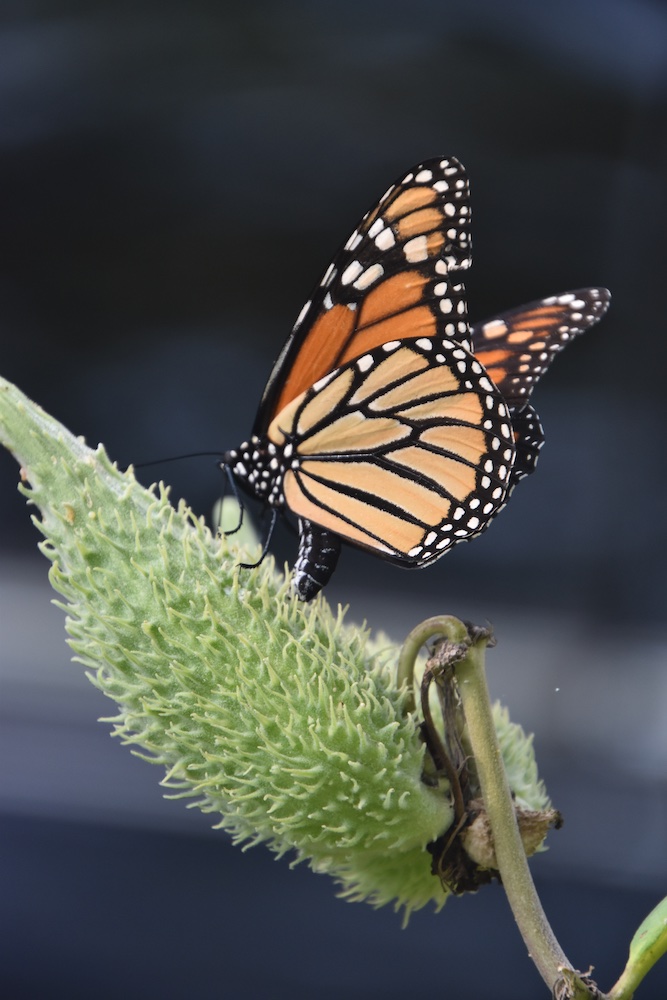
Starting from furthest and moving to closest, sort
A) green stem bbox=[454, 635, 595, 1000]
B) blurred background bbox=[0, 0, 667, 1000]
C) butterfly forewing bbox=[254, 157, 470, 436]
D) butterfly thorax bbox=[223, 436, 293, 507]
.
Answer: blurred background bbox=[0, 0, 667, 1000] → butterfly thorax bbox=[223, 436, 293, 507] → butterfly forewing bbox=[254, 157, 470, 436] → green stem bbox=[454, 635, 595, 1000]

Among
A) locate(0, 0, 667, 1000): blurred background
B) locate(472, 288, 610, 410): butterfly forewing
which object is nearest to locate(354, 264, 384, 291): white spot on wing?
locate(472, 288, 610, 410): butterfly forewing

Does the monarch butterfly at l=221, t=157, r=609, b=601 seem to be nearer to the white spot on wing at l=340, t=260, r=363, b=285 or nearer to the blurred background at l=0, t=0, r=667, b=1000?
the white spot on wing at l=340, t=260, r=363, b=285

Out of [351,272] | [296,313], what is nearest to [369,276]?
[351,272]

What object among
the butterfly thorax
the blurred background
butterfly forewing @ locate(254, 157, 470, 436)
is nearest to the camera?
butterfly forewing @ locate(254, 157, 470, 436)

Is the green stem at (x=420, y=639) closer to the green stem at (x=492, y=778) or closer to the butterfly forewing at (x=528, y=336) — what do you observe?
the green stem at (x=492, y=778)

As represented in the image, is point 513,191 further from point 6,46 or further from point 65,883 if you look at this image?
point 65,883

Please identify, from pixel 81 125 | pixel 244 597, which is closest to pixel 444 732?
pixel 244 597

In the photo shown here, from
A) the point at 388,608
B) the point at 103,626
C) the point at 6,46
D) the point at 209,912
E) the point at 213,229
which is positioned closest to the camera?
the point at 103,626
